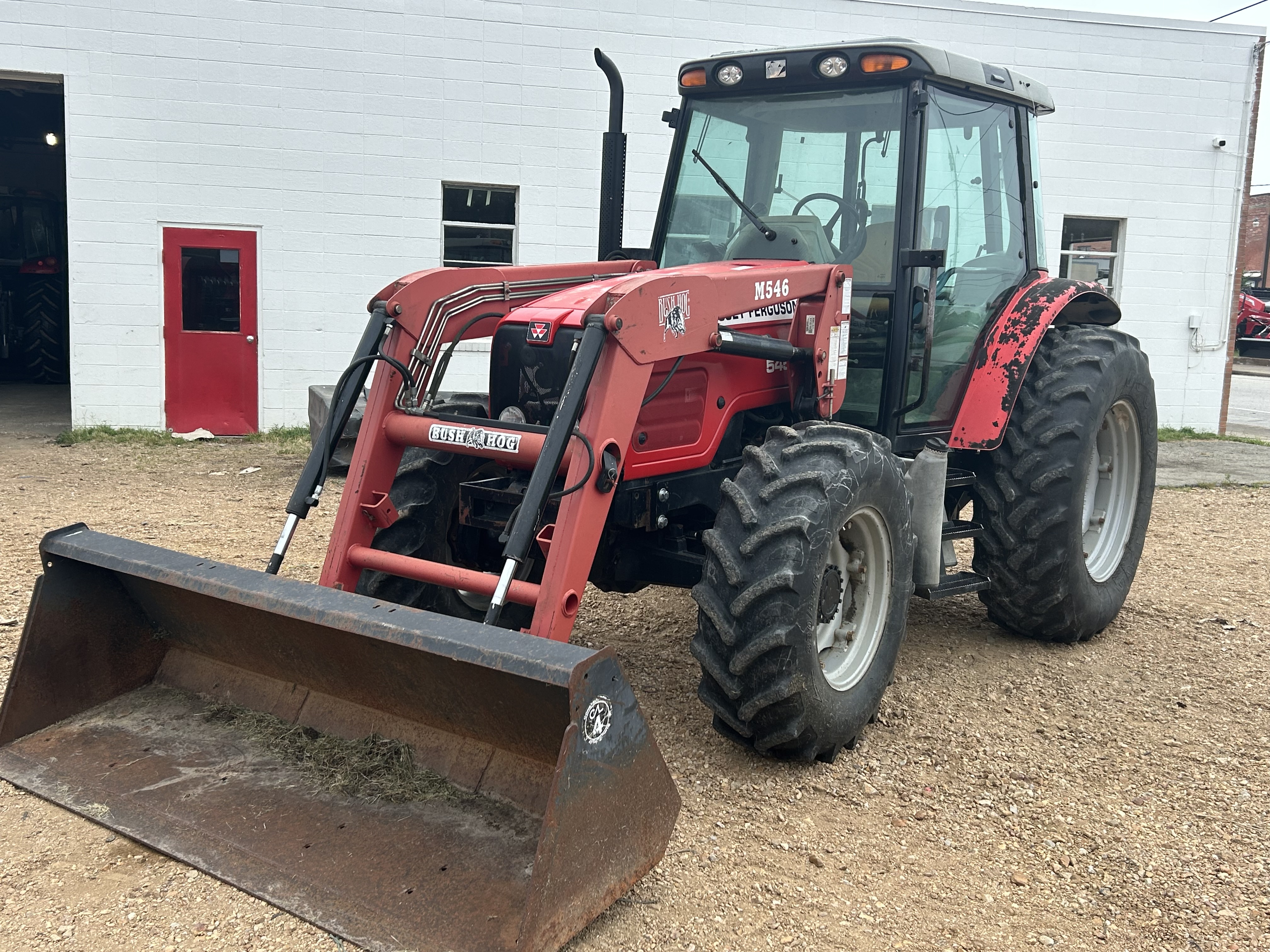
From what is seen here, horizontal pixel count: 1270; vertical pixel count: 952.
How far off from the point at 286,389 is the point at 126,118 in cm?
290

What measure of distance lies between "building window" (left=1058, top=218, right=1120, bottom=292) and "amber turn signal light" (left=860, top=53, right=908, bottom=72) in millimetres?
9465

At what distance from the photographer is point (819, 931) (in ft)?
9.59

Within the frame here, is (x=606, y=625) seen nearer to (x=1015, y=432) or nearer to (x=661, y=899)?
(x=1015, y=432)

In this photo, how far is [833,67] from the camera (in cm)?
451

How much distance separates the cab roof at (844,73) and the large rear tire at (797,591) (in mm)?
1531

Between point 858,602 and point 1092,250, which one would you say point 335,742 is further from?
point 1092,250

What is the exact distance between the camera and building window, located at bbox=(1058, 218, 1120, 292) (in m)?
13.1

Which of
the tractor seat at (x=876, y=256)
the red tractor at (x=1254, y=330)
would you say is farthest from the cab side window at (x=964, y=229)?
the red tractor at (x=1254, y=330)

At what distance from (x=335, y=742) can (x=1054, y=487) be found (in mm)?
3194

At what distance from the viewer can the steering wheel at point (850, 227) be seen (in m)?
4.70

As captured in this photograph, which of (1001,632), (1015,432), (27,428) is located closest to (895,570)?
(1015,432)

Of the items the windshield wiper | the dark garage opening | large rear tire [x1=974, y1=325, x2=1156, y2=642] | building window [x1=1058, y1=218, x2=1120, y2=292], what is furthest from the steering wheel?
the dark garage opening

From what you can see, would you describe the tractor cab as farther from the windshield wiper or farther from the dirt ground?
the dirt ground

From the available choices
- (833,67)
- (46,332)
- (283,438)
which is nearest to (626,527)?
(833,67)
